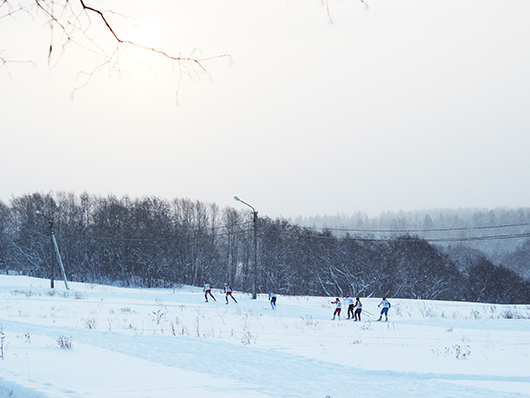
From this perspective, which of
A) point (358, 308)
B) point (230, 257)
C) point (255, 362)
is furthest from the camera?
point (230, 257)

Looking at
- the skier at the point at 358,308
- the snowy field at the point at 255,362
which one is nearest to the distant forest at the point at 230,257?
the skier at the point at 358,308

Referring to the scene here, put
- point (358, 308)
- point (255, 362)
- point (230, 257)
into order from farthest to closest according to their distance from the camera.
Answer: point (230, 257), point (358, 308), point (255, 362)

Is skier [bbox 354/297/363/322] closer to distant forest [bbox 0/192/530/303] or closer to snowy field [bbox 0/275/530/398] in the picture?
snowy field [bbox 0/275/530/398]

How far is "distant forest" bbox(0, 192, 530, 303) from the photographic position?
7244 centimetres

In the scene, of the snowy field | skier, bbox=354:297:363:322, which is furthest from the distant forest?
the snowy field

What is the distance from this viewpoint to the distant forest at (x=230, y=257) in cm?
7244

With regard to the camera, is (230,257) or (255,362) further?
(230,257)

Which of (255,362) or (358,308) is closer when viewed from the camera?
(255,362)

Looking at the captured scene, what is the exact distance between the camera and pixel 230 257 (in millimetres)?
90188

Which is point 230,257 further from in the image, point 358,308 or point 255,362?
point 255,362

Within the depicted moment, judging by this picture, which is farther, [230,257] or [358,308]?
[230,257]

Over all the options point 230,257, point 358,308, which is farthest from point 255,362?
point 230,257

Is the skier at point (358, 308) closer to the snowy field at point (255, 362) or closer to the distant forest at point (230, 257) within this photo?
the snowy field at point (255, 362)

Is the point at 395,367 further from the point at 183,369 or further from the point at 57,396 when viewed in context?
the point at 57,396
